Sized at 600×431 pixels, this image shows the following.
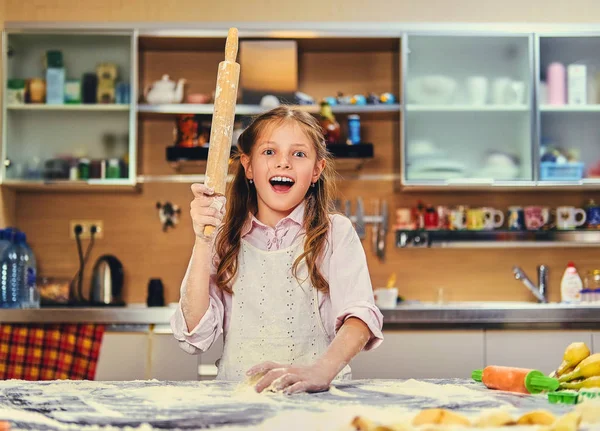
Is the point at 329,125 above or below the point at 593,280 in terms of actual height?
above

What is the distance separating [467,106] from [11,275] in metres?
2.03

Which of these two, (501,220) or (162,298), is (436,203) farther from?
(162,298)

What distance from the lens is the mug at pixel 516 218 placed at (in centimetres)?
371

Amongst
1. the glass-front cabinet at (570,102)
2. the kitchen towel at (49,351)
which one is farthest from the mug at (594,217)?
the kitchen towel at (49,351)

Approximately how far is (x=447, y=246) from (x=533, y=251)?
45 centimetres

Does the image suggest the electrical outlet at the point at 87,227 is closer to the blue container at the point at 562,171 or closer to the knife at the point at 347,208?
the knife at the point at 347,208

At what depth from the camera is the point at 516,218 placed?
3.71 meters

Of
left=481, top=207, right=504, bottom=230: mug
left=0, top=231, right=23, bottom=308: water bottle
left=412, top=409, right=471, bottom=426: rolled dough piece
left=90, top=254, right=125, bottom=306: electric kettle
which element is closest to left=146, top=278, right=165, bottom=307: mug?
left=90, top=254, right=125, bottom=306: electric kettle

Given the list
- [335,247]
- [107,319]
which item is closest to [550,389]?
[335,247]

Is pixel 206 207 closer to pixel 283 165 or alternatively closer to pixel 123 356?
pixel 283 165

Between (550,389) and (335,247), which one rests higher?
(335,247)

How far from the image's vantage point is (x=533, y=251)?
3.82 metres

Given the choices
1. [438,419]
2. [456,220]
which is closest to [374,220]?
[456,220]

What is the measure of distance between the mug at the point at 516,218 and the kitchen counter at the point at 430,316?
59 cm
